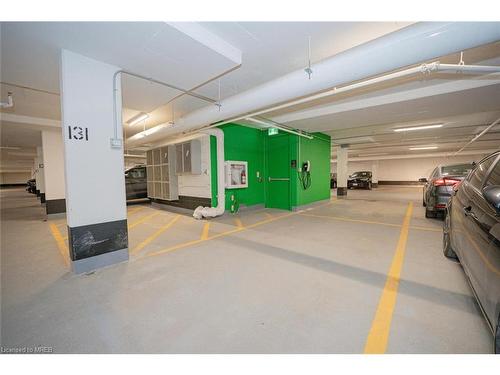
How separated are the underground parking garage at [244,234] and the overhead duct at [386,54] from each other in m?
0.02

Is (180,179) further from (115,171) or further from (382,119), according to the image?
(382,119)

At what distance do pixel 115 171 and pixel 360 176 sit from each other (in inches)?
626

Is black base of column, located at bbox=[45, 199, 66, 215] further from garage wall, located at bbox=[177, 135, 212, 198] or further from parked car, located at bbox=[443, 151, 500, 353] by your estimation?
parked car, located at bbox=[443, 151, 500, 353]

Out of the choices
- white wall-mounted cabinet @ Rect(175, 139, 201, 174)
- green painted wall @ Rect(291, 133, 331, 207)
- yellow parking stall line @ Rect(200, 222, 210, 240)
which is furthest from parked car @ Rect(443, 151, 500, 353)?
white wall-mounted cabinet @ Rect(175, 139, 201, 174)

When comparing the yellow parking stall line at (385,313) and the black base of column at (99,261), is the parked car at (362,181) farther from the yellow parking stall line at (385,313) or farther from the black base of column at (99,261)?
the black base of column at (99,261)

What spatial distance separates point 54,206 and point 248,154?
650cm

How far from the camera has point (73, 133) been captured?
2.63 meters

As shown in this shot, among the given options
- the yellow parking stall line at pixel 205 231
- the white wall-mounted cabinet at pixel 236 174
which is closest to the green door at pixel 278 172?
the white wall-mounted cabinet at pixel 236 174

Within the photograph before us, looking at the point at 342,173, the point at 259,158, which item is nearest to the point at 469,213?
the point at 259,158

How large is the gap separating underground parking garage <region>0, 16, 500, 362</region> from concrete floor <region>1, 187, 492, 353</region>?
0.05 feet

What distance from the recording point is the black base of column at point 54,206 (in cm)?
658

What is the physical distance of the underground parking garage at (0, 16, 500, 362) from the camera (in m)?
1.62

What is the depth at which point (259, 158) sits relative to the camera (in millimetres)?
7680

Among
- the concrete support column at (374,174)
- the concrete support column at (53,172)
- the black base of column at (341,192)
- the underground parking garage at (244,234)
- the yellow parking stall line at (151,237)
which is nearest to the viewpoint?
the underground parking garage at (244,234)
